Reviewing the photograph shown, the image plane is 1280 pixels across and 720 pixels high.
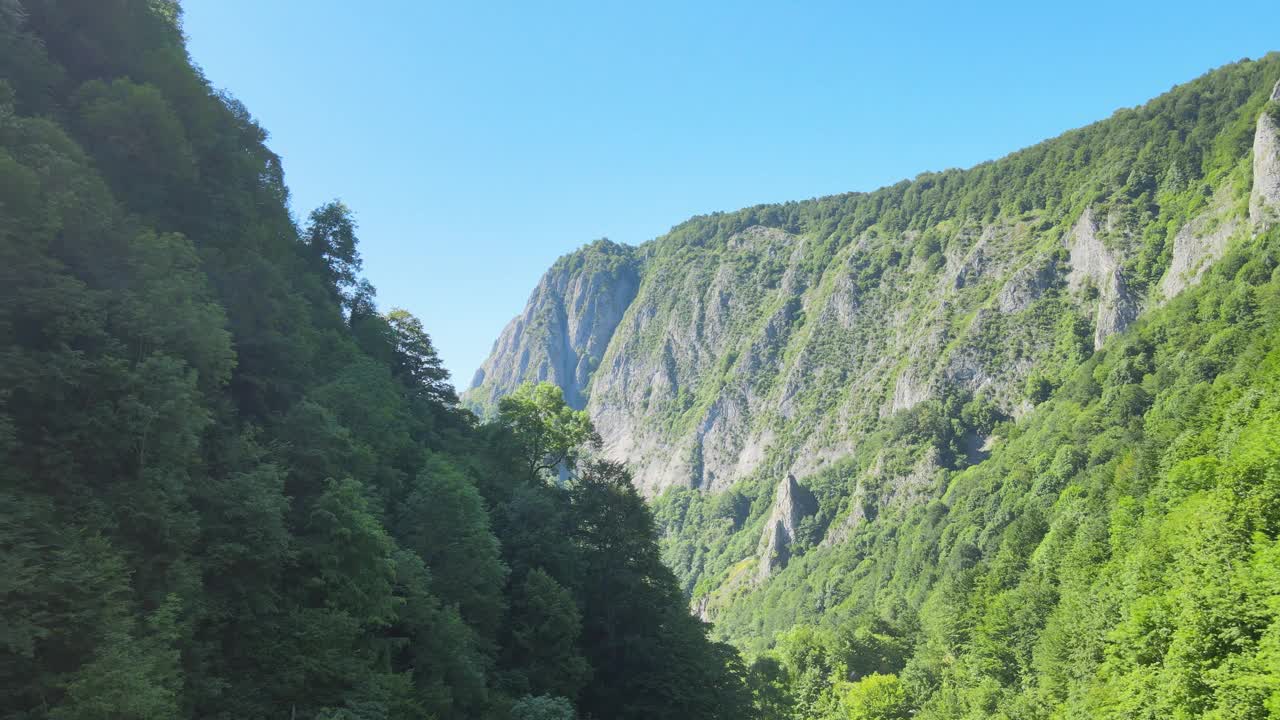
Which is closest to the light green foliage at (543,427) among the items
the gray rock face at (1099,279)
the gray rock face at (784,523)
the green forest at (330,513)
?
the green forest at (330,513)

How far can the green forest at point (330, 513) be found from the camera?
688 inches

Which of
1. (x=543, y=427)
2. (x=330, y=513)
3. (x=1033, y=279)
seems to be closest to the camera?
(x=330, y=513)

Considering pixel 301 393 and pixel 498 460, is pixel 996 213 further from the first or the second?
pixel 301 393

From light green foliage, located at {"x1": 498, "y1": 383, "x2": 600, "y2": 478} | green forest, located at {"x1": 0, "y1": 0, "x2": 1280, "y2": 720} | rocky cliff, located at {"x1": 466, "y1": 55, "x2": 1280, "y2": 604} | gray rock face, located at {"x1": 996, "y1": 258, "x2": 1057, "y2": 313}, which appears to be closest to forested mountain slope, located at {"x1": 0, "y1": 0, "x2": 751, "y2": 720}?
green forest, located at {"x1": 0, "y1": 0, "x2": 1280, "y2": 720}

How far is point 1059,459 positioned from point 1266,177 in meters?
52.2

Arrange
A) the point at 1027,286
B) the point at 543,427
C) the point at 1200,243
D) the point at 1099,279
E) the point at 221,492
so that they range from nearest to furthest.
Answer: the point at 221,492, the point at 543,427, the point at 1200,243, the point at 1099,279, the point at 1027,286

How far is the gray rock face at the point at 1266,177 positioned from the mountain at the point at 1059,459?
0.51 metres

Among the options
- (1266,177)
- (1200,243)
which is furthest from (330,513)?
(1200,243)

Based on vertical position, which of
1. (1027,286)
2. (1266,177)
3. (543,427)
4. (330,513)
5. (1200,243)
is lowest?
(330,513)

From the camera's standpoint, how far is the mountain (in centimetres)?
3234

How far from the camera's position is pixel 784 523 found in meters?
161

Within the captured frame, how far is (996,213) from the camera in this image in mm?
182750

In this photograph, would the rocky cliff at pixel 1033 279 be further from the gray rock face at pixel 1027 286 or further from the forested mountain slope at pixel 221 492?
the forested mountain slope at pixel 221 492

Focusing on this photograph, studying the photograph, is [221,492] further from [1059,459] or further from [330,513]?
[1059,459]
